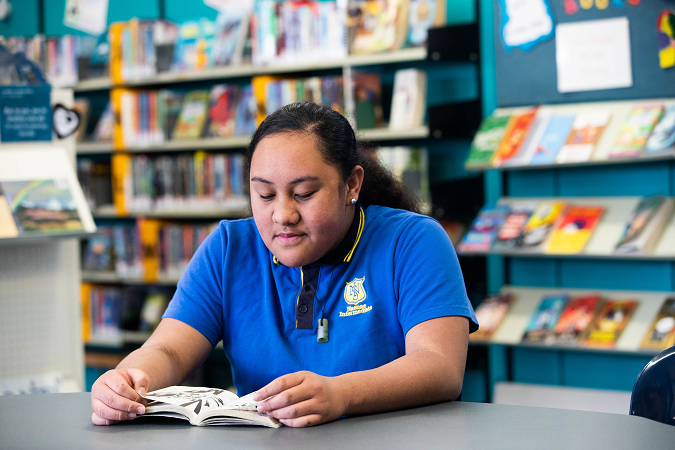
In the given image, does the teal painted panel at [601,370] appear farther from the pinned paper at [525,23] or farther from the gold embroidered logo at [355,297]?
the gold embroidered logo at [355,297]

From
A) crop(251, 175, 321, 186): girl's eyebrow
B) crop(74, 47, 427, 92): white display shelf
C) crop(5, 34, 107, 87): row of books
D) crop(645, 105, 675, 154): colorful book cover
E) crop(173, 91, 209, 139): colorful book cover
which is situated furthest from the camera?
crop(5, 34, 107, 87): row of books

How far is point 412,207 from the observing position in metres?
1.71

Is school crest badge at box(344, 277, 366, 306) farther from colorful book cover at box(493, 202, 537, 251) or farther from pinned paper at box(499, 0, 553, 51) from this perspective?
pinned paper at box(499, 0, 553, 51)

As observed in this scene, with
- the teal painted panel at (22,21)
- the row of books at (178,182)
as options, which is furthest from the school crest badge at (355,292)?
the teal painted panel at (22,21)

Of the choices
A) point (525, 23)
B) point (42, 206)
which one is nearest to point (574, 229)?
point (525, 23)

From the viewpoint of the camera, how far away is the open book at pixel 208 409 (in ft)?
3.54

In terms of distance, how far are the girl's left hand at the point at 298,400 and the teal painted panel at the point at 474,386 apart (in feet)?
8.61

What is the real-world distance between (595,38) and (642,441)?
254cm

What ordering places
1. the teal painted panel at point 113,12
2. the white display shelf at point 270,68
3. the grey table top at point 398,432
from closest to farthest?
the grey table top at point 398,432 → the white display shelf at point 270,68 → the teal painted panel at point 113,12

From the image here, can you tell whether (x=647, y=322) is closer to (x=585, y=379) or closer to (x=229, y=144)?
(x=585, y=379)

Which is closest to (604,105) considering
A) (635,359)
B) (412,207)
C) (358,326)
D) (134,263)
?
(635,359)

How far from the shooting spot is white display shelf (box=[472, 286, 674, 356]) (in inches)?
113

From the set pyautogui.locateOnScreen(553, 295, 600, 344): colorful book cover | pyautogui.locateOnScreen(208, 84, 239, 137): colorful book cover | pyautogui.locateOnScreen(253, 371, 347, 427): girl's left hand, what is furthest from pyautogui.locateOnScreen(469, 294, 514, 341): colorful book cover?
pyautogui.locateOnScreen(253, 371, 347, 427): girl's left hand

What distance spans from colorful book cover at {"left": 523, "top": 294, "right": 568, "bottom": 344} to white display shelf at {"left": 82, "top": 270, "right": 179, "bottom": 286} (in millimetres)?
2014
